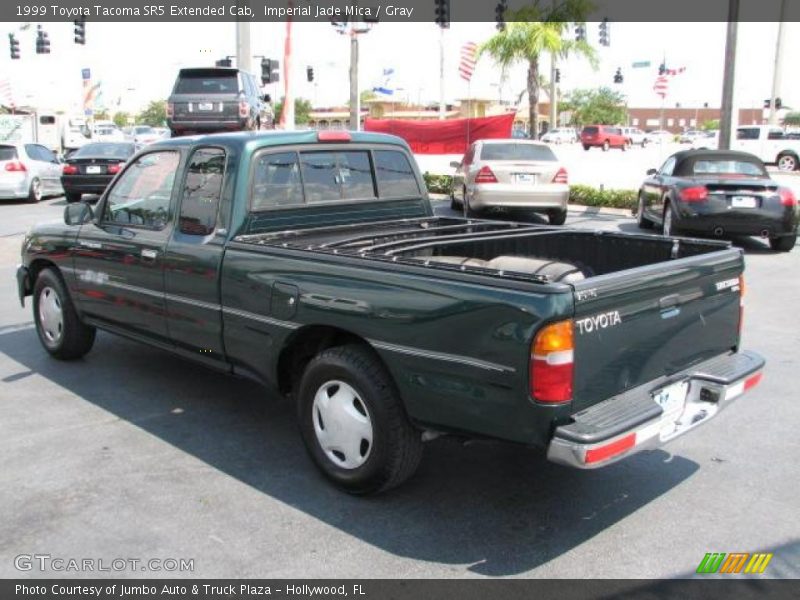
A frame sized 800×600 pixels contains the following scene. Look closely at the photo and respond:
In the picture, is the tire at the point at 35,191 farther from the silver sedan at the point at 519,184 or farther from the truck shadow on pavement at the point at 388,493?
the truck shadow on pavement at the point at 388,493

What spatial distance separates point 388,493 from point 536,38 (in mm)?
23693

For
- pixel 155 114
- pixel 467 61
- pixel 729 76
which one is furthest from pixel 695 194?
pixel 155 114

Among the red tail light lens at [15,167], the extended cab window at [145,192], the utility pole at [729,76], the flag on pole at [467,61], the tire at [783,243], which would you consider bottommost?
the tire at [783,243]

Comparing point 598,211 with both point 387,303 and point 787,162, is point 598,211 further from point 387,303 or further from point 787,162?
point 787,162

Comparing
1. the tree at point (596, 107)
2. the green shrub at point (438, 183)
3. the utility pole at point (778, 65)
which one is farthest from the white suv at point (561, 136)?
the tree at point (596, 107)

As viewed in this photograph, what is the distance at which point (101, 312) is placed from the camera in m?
5.87

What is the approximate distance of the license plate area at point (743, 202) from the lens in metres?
11.7

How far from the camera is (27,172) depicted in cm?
1972

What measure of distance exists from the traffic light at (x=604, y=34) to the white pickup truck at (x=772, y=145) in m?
6.05

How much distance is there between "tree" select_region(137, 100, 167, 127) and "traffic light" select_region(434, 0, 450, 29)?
88.5 meters

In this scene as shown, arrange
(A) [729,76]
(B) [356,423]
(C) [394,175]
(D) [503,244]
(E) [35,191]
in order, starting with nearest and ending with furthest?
(B) [356,423]
(D) [503,244]
(C) [394,175]
(A) [729,76]
(E) [35,191]

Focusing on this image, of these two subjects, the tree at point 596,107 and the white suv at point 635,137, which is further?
the tree at point 596,107

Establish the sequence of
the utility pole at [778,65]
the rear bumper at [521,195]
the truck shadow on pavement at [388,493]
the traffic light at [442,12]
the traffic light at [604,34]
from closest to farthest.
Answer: the truck shadow on pavement at [388,493] → the rear bumper at [521,195] → the traffic light at [442,12] → the traffic light at [604,34] → the utility pole at [778,65]

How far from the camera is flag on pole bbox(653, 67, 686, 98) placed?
20500mm
